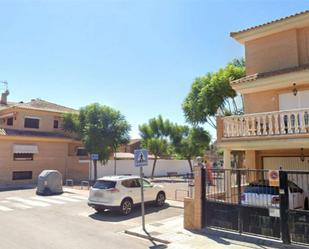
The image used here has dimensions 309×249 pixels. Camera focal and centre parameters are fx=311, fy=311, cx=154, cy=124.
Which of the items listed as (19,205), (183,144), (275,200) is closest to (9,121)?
(19,205)

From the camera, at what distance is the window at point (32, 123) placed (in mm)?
31094

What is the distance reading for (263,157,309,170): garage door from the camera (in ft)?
46.2

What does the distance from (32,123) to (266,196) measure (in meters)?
27.0

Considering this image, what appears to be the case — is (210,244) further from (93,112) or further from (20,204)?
(93,112)

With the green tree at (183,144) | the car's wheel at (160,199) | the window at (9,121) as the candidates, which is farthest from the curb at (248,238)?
the green tree at (183,144)

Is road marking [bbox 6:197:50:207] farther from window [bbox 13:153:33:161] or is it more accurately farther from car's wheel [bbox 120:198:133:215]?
window [bbox 13:153:33:161]

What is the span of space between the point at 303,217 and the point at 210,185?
361cm

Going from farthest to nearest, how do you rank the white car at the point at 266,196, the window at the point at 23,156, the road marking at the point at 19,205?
the window at the point at 23,156 < the road marking at the point at 19,205 < the white car at the point at 266,196

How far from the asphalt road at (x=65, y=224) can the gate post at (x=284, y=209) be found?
3.84 m

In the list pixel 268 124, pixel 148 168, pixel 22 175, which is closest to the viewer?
pixel 268 124

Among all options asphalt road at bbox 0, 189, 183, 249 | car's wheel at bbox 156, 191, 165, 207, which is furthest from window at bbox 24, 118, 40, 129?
car's wheel at bbox 156, 191, 165, 207

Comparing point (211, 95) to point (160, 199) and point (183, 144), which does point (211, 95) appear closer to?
point (160, 199)

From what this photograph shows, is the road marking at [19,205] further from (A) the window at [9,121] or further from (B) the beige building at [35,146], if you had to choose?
(A) the window at [9,121]

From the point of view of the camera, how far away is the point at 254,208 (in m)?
9.50
